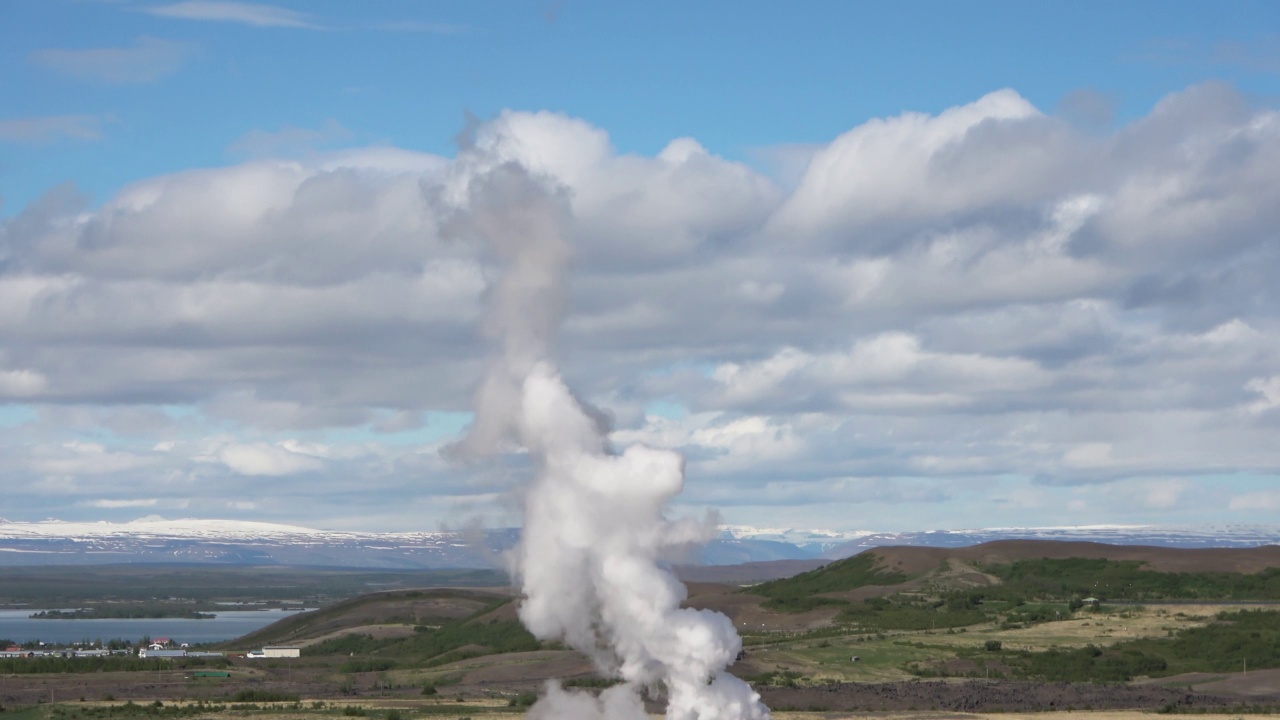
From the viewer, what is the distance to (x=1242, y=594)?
170 meters

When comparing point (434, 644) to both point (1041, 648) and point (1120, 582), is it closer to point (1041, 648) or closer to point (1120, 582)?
point (1041, 648)

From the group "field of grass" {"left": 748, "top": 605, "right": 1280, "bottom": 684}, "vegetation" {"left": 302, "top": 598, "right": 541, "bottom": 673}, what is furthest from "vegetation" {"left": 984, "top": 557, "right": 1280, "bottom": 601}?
"vegetation" {"left": 302, "top": 598, "right": 541, "bottom": 673}

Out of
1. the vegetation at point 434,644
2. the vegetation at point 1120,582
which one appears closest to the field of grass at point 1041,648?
the vegetation at point 434,644

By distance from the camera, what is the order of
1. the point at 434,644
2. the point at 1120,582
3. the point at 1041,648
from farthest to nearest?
1. the point at 1120,582
2. the point at 434,644
3. the point at 1041,648

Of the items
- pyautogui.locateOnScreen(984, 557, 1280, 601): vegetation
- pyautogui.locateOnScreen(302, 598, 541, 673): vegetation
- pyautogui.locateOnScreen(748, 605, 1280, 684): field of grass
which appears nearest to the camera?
pyautogui.locateOnScreen(748, 605, 1280, 684): field of grass

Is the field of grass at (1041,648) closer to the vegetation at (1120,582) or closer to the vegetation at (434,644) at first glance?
the vegetation at (434,644)

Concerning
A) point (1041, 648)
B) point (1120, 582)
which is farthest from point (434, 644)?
point (1120, 582)

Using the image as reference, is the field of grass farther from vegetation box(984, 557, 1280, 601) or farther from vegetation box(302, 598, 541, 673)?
vegetation box(984, 557, 1280, 601)

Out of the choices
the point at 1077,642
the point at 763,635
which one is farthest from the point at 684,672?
the point at 763,635

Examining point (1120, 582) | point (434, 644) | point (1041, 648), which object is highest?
point (1120, 582)

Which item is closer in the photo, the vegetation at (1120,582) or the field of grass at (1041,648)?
the field of grass at (1041,648)

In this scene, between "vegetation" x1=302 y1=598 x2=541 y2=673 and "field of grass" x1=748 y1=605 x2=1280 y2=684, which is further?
"vegetation" x1=302 y1=598 x2=541 y2=673

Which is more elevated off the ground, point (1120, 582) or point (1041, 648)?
point (1120, 582)

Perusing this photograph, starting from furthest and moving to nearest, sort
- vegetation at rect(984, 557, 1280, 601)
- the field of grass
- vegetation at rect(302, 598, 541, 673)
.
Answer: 1. vegetation at rect(984, 557, 1280, 601)
2. vegetation at rect(302, 598, 541, 673)
3. the field of grass
